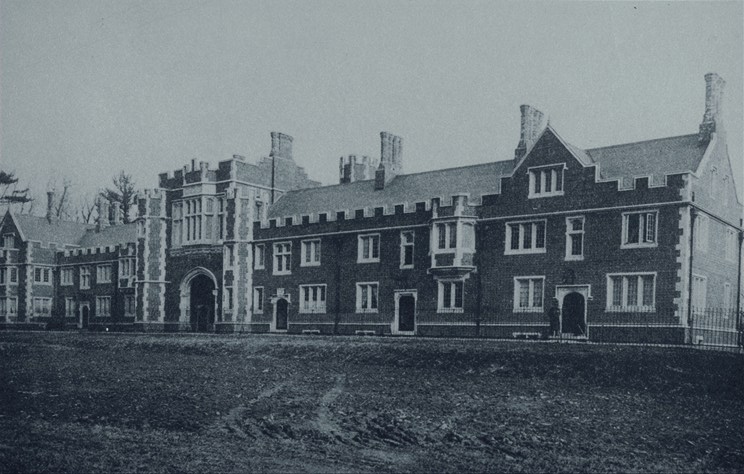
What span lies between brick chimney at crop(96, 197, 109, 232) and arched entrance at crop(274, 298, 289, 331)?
1061 inches

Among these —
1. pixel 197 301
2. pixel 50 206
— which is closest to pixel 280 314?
pixel 197 301

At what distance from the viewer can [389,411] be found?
1670cm

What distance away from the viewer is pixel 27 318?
188 ft

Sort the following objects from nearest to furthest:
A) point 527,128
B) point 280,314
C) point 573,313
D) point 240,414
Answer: point 240,414
point 573,313
point 527,128
point 280,314

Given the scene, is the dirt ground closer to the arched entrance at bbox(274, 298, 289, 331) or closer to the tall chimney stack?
the arched entrance at bbox(274, 298, 289, 331)

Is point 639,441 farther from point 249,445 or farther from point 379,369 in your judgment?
point 379,369

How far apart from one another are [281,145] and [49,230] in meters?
24.3

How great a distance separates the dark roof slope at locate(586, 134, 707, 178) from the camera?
30.2m

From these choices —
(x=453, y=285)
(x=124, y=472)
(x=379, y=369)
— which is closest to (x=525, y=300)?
(x=453, y=285)

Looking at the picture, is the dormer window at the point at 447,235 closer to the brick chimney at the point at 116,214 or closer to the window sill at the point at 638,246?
the window sill at the point at 638,246

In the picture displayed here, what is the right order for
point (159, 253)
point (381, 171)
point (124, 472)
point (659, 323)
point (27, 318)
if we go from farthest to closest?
1. point (27, 318)
2. point (159, 253)
3. point (381, 171)
4. point (659, 323)
5. point (124, 472)

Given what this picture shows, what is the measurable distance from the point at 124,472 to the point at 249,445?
2.66 m

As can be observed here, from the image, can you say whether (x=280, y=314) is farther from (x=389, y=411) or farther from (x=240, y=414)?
(x=389, y=411)

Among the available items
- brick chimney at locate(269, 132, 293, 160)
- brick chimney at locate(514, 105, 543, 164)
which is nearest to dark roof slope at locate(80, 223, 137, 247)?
brick chimney at locate(269, 132, 293, 160)
